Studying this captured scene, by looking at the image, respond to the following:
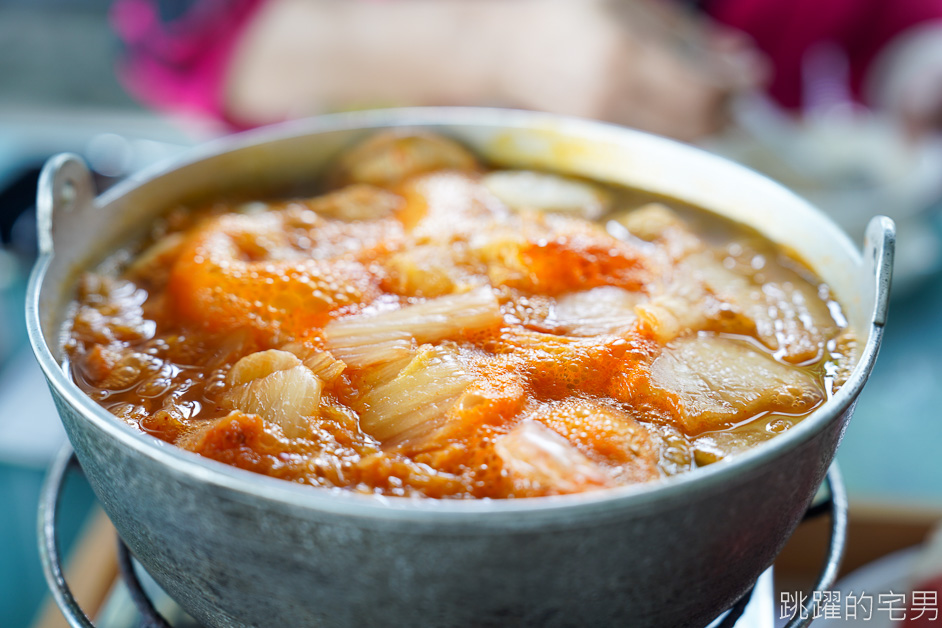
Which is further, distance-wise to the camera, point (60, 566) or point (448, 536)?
point (60, 566)

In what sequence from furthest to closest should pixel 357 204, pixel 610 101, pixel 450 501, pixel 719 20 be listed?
pixel 719 20
pixel 610 101
pixel 357 204
pixel 450 501

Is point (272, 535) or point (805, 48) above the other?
point (805, 48)

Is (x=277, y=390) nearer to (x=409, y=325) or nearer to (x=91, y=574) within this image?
(x=409, y=325)

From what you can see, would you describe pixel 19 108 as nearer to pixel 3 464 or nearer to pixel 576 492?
pixel 3 464

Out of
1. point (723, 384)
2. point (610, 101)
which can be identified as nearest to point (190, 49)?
point (610, 101)

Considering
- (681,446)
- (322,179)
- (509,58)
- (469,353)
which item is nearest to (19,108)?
(509,58)

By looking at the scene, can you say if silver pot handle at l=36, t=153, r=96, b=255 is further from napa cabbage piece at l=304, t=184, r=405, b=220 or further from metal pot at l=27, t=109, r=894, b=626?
napa cabbage piece at l=304, t=184, r=405, b=220

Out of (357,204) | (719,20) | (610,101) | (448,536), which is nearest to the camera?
(448,536)
